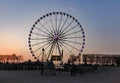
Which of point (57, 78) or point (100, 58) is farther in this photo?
point (100, 58)

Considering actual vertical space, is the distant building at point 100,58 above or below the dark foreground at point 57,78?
above

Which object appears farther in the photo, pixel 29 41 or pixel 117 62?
pixel 117 62

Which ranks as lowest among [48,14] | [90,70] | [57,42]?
[90,70]

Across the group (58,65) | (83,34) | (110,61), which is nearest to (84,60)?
(110,61)

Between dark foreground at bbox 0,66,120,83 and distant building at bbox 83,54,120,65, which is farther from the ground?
distant building at bbox 83,54,120,65

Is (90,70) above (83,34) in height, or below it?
below

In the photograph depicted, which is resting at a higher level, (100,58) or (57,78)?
(100,58)

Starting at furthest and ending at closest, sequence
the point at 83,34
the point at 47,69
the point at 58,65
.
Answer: the point at 58,65, the point at 83,34, the point at 47,69

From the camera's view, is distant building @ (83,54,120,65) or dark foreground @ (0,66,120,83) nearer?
dark foreground @ (0,66,120,83)

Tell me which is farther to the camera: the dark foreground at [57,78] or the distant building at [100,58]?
the distant building at [100,58]

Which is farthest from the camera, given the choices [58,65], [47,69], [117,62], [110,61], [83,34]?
[110,61]

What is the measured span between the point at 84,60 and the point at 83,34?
56636mm

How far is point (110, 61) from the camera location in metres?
128

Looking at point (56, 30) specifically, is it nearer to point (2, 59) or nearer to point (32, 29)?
point (32, 29)
